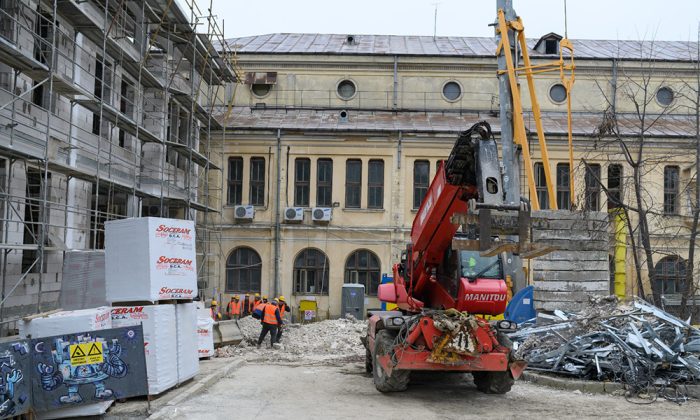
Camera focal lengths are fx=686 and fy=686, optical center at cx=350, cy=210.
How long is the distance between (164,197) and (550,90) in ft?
68.5

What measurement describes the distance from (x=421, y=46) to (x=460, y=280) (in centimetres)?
2735

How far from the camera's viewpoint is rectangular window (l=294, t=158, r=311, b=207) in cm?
3170

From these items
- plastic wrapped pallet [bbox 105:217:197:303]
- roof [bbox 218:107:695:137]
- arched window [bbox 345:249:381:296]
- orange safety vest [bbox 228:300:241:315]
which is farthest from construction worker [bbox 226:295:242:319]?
plastic wrapped pallet [bbox 105:217:197:303]

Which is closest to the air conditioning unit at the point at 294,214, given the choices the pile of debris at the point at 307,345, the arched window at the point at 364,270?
the arched window at the point at 364,270

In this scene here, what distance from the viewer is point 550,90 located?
34.5m

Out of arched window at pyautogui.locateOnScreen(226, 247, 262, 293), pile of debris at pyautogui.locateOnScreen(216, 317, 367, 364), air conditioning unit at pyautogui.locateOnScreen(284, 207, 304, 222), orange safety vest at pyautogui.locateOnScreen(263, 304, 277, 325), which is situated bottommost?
pile of debris at pyautogui.locateOnScreen(216, 317, 367, 364)

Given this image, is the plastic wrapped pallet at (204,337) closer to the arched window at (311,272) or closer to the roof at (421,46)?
the arched window at (311,272)

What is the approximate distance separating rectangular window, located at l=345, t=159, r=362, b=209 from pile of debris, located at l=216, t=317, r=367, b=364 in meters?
7.29

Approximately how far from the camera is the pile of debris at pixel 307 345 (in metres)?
18.6

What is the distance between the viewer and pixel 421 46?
3791 cm

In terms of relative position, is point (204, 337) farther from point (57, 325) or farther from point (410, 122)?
point (410, 122)

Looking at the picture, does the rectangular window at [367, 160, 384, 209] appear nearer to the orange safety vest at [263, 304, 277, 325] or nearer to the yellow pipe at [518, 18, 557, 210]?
the yellow pipe at [518, 18, 557, 210]

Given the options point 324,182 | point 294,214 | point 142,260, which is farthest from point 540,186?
point 142,260

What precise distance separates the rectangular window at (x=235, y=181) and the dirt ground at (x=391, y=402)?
1775 cm
